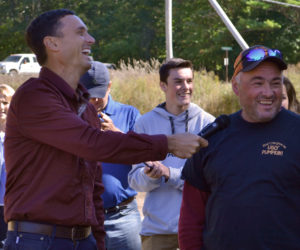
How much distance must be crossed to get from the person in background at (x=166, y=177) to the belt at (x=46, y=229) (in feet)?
4.42

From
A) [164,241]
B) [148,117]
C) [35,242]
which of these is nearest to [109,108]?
[148,117]

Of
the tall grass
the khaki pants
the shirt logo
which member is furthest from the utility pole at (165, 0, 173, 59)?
the shirt logo

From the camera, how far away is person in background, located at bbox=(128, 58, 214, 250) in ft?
16.5

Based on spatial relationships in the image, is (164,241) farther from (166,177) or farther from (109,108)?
(109,108)

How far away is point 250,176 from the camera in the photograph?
327 cm

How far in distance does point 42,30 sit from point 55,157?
791mm

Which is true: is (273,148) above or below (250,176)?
above

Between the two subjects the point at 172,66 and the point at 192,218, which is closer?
the point at 192,218

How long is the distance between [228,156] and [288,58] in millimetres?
36542

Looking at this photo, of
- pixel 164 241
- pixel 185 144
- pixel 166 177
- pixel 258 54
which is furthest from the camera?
pixel 164 241

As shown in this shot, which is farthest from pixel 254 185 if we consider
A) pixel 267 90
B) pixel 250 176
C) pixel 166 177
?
pixel 166 177

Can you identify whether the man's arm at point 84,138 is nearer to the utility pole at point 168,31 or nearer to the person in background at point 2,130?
the person in background at point 2,130

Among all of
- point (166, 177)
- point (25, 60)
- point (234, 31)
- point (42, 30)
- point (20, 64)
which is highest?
point (42, 30)

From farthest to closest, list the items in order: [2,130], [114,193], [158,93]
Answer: [158,93], [2,130], [114,193]
